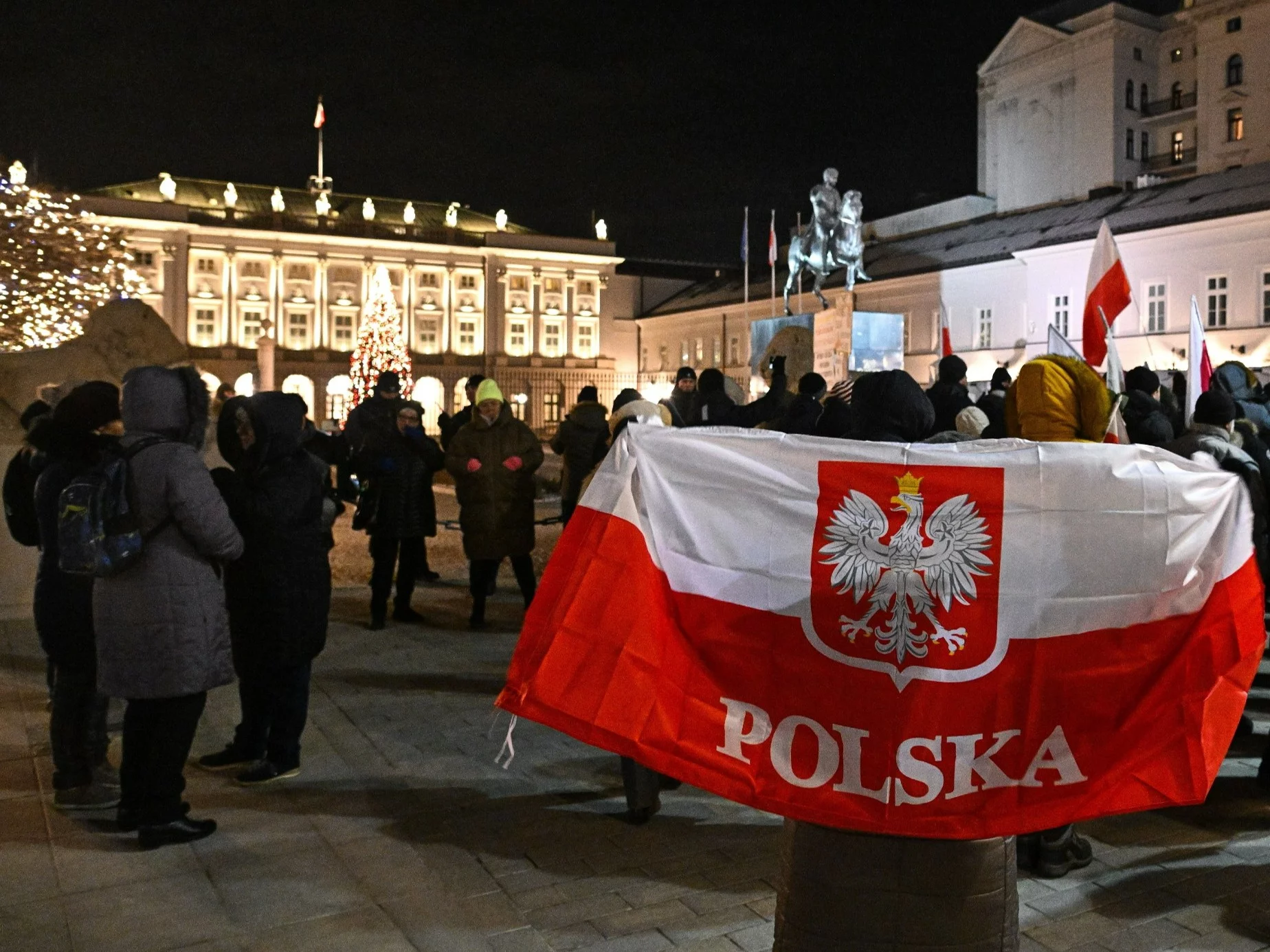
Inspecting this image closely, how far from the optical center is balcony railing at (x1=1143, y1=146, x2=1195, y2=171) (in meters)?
48.4

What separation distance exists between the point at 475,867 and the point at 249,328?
251 ft

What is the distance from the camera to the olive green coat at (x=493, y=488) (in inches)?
331

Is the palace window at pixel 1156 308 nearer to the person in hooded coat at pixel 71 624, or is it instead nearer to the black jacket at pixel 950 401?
the black jacket at pixel 950 401

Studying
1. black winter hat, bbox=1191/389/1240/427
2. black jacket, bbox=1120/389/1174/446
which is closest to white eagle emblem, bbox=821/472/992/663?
black jacket, bbox=1120/389/1174/446

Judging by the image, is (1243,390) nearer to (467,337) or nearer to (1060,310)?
(1060,310)

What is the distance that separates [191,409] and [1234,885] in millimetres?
4126

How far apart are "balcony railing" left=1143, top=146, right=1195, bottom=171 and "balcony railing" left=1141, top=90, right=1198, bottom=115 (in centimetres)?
172

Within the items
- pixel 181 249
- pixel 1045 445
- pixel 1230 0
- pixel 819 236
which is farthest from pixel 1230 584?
pixel 181 249

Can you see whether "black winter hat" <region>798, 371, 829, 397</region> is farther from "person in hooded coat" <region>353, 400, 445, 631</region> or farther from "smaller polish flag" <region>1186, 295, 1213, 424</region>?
"person in hooded coat" <region>353, 400, 445, 631</region>

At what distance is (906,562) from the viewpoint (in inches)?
111

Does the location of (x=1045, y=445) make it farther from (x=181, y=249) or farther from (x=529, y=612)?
(x=181, y=249)

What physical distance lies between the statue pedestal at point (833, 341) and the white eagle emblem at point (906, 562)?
51.3ft

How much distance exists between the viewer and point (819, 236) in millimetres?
21516

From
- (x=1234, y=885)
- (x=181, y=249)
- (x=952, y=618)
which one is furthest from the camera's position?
(x=181, y=249)
